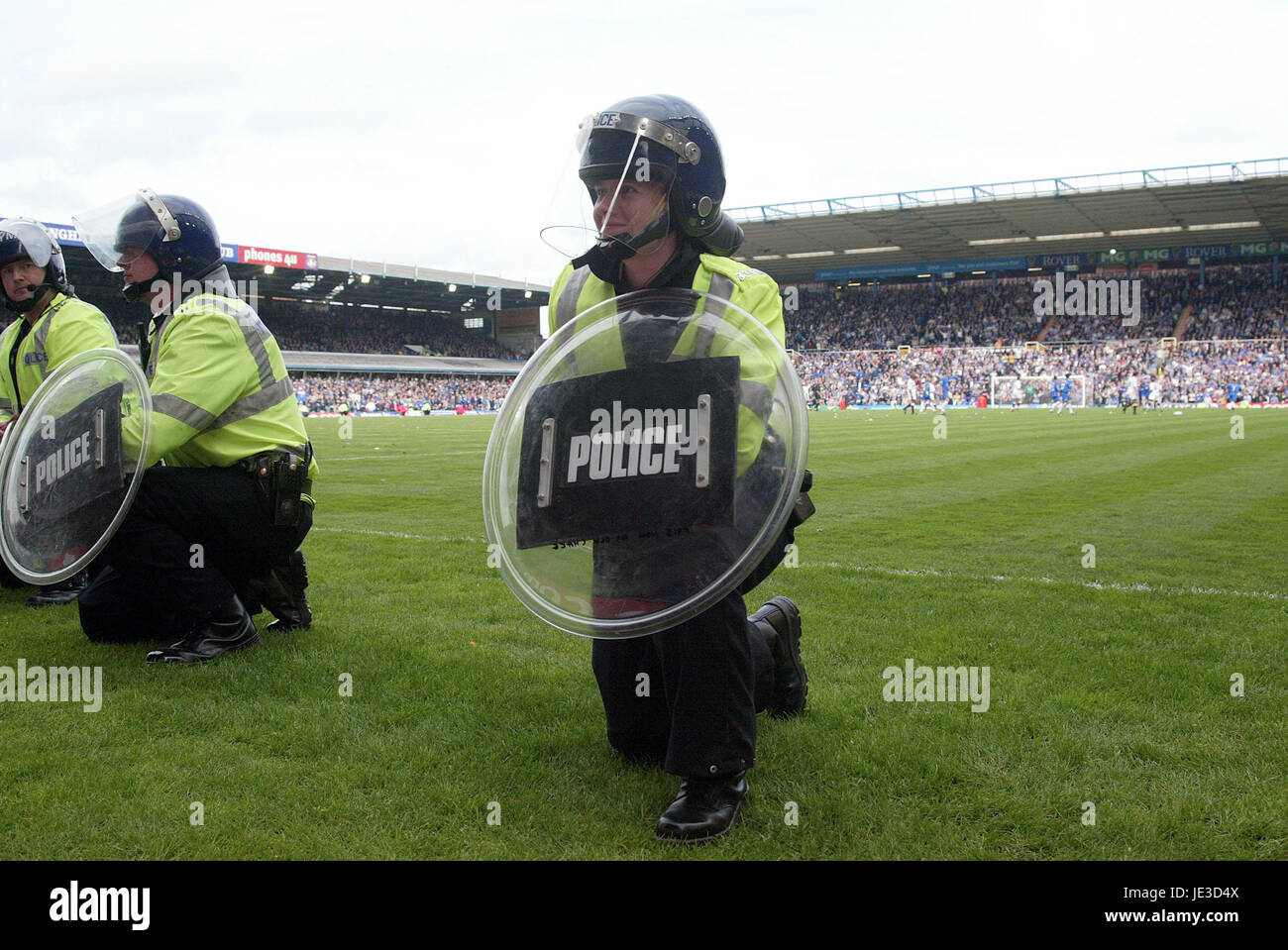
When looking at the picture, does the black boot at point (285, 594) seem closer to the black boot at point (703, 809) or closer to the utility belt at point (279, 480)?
the utility belt at point (279, 480)

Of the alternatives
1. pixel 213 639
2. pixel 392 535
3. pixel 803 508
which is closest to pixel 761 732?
pixel 803 508

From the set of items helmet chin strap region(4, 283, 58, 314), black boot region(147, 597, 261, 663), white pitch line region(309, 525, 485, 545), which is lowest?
white pitch line region(309, 525, 485, 545)

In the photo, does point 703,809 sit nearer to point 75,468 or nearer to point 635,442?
point 635,442

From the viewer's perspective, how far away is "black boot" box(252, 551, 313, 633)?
4.95 meters

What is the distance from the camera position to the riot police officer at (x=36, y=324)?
19.2 ft

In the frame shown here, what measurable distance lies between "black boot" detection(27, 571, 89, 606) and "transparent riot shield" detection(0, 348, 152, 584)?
4.82 ft

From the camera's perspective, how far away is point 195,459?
14.9 ft

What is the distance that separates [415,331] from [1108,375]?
165 feet

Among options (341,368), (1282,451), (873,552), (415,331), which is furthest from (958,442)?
(415,331)

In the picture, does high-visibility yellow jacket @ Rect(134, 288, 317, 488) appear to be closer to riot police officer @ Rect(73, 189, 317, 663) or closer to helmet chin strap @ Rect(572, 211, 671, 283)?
riot police officer @ Rect(73, 189, 317, 663)

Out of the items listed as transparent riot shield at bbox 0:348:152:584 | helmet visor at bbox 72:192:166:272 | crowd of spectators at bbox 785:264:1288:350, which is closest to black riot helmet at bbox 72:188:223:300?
helmet visor at bbox 72:192:166:272

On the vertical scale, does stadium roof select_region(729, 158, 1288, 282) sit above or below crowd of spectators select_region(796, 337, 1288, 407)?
above

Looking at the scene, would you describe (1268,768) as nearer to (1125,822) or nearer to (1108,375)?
(1125,822)

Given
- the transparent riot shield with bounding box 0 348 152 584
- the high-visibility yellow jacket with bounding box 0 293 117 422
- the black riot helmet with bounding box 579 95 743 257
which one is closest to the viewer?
the black riot helmet with bounding box 579 95 743 257
